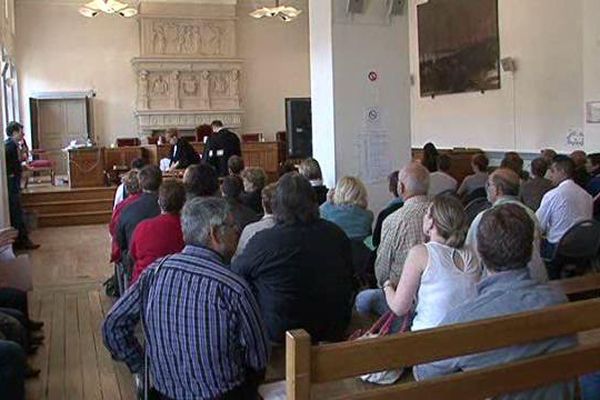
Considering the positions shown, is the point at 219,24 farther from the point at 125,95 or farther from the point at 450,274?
the point at 450,274

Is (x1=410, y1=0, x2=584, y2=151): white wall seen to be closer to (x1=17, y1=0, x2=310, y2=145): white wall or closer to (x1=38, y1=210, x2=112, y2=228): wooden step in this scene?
(x1=17, y1=0, x2=310, y2=145): white wall

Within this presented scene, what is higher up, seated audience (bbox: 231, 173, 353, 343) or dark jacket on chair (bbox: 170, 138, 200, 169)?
dark jacket on chair (bbox: 170, 138, 200, 169)

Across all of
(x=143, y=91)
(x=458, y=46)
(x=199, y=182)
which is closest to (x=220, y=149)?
(x=199, y=182)

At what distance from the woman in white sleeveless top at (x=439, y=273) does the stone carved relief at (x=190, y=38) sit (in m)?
14.1

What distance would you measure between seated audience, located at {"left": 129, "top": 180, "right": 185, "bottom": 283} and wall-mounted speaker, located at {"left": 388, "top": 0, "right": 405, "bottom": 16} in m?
4.17

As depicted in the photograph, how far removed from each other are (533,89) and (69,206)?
24.6 feet

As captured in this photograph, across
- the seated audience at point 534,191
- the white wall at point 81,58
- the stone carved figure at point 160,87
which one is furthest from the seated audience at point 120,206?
the white wall at point 81,58

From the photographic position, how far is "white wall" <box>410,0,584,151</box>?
9.62 metres

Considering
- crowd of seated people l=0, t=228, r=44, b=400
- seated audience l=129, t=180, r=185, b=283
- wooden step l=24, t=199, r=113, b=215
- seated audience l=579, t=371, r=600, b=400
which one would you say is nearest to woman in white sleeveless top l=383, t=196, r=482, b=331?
seated audience l=579, t=371, r=600, b=400

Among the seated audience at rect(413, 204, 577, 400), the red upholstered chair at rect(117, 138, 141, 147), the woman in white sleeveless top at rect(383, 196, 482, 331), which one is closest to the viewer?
the seated audience at rect(413, 204, 577, 400)

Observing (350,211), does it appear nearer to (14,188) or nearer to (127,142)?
(14,188)

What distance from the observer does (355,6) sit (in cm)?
710

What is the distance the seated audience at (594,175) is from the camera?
610 centimetres

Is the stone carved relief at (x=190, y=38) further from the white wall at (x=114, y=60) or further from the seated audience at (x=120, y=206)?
the seated audience at (x=120, y=206)
